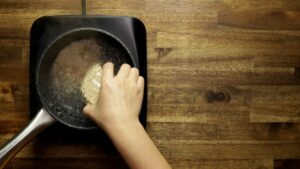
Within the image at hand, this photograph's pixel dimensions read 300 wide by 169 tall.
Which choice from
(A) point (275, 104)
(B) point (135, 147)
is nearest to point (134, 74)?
(B) point (135, 147)

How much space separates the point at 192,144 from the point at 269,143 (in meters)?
0.18

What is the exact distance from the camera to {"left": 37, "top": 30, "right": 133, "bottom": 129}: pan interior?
82 cm

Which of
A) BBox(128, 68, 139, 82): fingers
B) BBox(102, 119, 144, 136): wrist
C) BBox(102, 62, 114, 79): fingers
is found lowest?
BBox(102, 119, 144, 136): wrist

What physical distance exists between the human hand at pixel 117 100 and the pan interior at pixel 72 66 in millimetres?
61

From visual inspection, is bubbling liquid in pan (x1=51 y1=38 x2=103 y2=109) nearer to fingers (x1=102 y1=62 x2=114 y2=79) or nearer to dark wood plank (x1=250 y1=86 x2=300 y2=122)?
fingers (x1=102 y1=62 x2=114 y2=79)

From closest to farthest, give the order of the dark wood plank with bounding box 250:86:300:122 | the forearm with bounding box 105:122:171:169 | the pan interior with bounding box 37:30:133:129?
the forearm with bounding box 105:122:171:169, the pan interior with bounding box 37:30:133:129, the dark wood plank with bounding box 250:86:300:122

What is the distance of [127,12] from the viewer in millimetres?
924

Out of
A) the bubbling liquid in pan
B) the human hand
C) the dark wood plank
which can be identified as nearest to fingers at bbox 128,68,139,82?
the human hand

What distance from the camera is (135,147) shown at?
2.33 feet

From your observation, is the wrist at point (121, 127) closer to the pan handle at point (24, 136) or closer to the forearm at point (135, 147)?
the forearm at point (135, 147)

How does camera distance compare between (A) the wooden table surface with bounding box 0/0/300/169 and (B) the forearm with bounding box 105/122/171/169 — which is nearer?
(B) the forearm with bounding box 105/122/171/169

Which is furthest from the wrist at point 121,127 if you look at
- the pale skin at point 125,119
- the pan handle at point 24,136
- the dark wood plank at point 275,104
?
the dark wood plank at point 275,104

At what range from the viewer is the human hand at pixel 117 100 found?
73cm

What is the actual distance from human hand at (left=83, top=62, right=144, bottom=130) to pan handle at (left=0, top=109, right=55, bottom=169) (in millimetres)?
83
